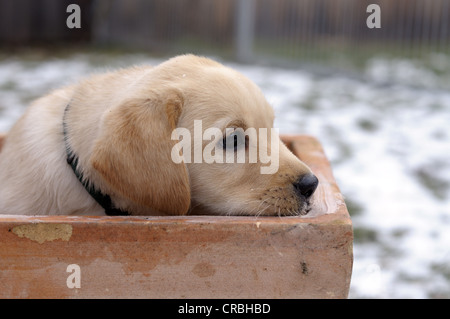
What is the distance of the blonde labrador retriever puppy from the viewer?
2150mm

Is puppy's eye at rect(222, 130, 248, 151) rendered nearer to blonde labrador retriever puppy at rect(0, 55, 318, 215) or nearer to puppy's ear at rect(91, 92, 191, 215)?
blonde labrador retriever puppy at rect(0, 55, 318, 215)

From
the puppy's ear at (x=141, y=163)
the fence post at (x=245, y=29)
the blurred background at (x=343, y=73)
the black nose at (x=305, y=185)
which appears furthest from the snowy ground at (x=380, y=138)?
the puppy's ear at (x=141, y=163)

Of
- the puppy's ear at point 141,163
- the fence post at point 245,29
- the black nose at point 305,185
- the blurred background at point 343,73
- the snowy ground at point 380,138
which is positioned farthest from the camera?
the fence post at point 245,29

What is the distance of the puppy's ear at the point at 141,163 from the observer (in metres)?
2.12

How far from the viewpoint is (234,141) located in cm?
238

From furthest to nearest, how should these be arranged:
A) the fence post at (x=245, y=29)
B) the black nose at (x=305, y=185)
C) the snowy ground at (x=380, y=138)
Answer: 1. the fence post at (x=245, y=29)
2. the snowy ground at (x=380, y=138)
3. the black nose at (x=305, y=185)

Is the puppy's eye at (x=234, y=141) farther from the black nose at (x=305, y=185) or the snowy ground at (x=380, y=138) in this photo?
the snowy ground at (x=380, y=138)

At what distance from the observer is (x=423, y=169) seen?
536 cm

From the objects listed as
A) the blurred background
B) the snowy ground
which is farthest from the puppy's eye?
the snowy ground

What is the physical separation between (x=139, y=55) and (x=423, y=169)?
827 cm

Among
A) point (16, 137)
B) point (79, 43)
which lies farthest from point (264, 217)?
point (79, 43)

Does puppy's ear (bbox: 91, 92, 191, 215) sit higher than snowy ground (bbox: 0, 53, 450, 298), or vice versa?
puppy's ear (bbox: 91, 92, 191, 215)
